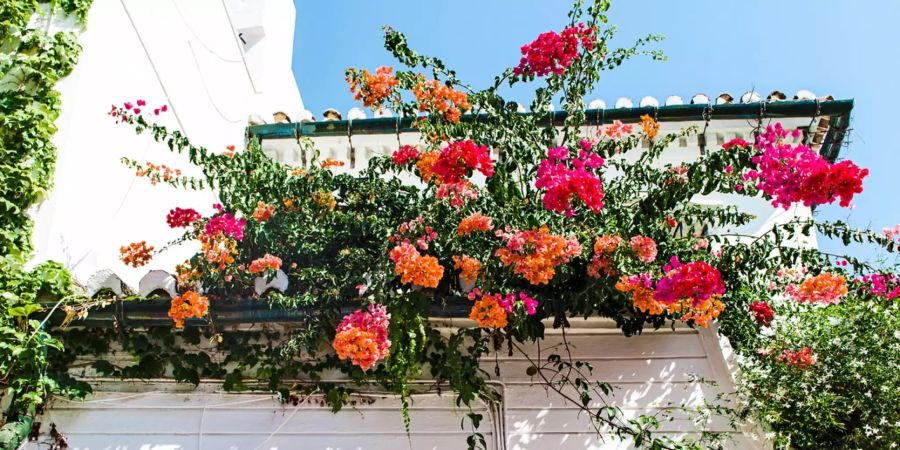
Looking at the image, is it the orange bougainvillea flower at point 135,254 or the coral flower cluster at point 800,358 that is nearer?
the coral flower cluster at point 800,358

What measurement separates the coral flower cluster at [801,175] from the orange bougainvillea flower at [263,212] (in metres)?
3.02

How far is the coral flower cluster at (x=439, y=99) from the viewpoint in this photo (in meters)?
5.35

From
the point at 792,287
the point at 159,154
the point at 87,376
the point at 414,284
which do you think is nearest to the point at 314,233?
the point at 414,284

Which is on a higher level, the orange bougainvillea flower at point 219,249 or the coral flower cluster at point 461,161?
the coral flower cluster at point 461,161

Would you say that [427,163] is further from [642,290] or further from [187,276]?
[187,276]

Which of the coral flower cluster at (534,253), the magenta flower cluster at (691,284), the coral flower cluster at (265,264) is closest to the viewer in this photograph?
the magenta flower cluster at (691,284)

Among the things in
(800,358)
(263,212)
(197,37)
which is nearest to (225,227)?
(263,212)

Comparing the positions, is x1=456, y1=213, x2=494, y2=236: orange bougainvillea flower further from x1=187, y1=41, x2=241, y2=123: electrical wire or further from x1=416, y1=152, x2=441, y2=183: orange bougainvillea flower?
x1=187, y1=41, x2=241, y2=123: electrical wire

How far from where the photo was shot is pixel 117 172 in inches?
255

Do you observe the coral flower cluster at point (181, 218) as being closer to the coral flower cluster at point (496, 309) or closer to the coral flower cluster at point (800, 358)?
the coral flower cluster at point (496, 309)

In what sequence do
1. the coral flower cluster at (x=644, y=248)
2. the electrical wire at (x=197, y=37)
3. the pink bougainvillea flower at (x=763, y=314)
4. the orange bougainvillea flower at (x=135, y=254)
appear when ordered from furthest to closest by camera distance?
the electrical wire at (x=197, y=37) → the orange bougainvillea flower at (x=135, y=254) → the pink bougainvillea flower at (x=763, y=314) → the coral flower cluster at (x=644, y=248)

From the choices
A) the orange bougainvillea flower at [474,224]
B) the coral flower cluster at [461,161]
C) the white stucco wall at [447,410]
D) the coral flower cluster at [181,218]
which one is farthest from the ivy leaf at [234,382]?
the coral flower cluster at [461,161]

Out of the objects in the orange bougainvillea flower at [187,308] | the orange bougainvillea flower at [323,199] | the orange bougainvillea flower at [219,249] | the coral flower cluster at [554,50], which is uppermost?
the coral flower cluster at [554,50]

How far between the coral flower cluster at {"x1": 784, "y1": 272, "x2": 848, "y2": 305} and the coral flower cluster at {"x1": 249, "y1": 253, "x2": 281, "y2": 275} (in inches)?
126
